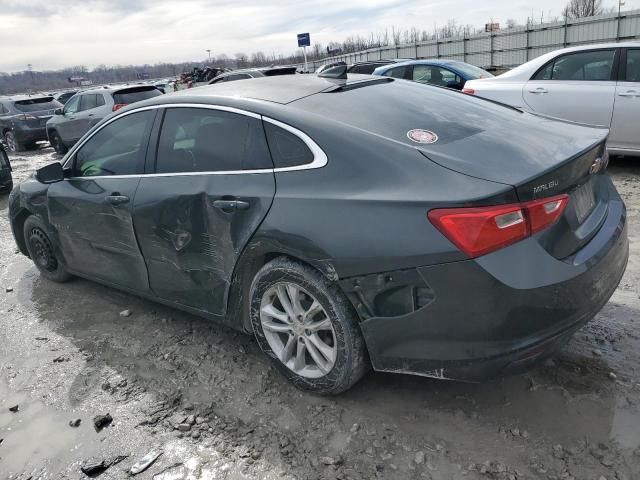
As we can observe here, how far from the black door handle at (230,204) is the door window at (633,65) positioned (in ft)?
19.2

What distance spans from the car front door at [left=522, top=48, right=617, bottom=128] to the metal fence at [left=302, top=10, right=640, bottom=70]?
18.2 metres

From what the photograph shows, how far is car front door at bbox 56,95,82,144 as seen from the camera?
14.0m

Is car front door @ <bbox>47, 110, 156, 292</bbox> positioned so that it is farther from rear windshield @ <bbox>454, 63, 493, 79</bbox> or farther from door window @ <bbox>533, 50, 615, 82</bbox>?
rear windshield @ <bbox>454, 63, 493, 79</bbox>

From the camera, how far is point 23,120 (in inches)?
645

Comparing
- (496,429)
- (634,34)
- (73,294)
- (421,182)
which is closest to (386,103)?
(421,182)

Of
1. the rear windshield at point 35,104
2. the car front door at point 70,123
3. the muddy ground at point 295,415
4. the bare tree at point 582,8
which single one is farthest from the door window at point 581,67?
the bare tree at point 582,8

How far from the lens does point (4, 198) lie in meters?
9.75

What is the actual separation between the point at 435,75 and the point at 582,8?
119 ft

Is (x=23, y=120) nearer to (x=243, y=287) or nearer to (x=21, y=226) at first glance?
(x=21, y=226)

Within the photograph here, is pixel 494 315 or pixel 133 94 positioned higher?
pixel 133 94

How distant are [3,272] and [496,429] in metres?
5.10

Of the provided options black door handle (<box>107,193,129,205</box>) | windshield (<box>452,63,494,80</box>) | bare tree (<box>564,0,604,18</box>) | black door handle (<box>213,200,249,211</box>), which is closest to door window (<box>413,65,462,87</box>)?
windshield (<box>452,63,494,80</box>)

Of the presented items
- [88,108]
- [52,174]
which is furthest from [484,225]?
[88,108]

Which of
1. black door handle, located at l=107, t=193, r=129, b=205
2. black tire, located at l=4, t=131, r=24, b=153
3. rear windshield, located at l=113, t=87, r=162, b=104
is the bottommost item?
black tire, located at l=4, t=131, r=24, b=153
